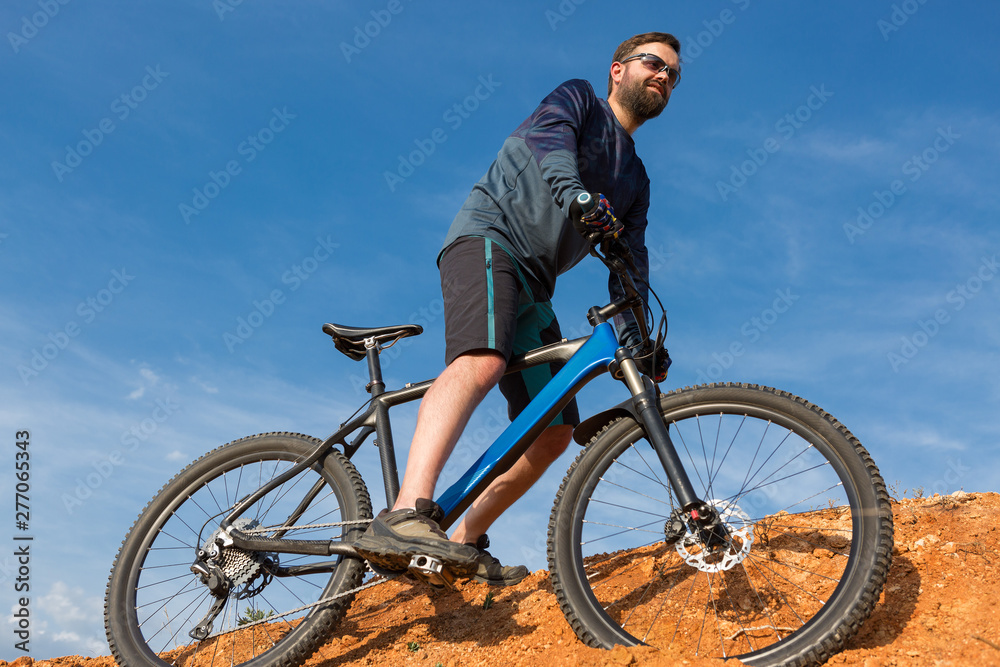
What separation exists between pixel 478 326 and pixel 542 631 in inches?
60.2

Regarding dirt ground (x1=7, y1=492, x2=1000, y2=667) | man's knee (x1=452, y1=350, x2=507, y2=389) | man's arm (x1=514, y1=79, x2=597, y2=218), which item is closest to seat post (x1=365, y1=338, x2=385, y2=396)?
man's knee (x1=452, y1=350, x2=507, y2=389)

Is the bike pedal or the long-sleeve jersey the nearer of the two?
the bike pedal

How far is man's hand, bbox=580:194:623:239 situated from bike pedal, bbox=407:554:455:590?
1.44 metres

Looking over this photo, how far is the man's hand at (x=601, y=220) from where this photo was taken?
2.86 metres

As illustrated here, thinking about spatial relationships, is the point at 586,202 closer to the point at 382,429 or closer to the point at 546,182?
the point at 546,182

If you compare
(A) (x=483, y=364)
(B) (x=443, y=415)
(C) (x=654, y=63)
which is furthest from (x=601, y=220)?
(C) (x=654, y=63)

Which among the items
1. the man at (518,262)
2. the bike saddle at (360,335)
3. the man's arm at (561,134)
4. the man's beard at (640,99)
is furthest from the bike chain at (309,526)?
the man's beard at (640,99)

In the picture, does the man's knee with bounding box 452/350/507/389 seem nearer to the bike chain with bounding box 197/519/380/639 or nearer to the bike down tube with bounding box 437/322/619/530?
the bike down tube with bounding box 437/322/619/530

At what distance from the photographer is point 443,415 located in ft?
10.3

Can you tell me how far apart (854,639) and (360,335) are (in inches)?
102

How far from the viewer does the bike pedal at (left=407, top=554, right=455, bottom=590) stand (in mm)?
2846

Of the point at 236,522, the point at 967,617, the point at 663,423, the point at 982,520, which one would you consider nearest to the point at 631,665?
the point at 663,423

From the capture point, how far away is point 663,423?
115 inches

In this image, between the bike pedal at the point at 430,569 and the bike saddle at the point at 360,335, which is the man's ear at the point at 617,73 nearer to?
the bike saddle at the point at 360,335
